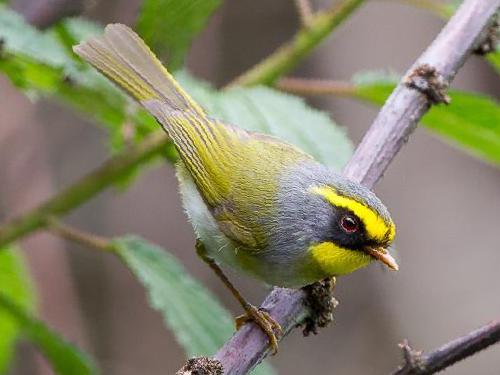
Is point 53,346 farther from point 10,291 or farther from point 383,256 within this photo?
point 383,256

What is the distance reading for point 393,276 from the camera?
6.49 meters

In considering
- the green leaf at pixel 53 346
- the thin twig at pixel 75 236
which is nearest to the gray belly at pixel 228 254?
the thin twig at pixel 75 236

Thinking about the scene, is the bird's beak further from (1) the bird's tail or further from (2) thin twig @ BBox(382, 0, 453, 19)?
(2) thin twig @ BBox(382, 0, 453, 19)

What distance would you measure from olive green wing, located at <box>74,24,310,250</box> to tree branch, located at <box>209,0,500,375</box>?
32 cm

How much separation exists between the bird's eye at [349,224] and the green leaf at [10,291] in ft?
3.81

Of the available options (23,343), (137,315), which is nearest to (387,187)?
(137,315)

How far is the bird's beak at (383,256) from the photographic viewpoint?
2.35m

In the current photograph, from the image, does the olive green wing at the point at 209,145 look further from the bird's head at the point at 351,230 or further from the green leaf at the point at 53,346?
the green leaf at the point at 53,346

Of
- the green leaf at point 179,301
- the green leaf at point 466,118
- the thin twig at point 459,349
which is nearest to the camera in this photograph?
the thin twig at point 459,349

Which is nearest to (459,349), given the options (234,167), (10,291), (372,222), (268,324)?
(268,324)

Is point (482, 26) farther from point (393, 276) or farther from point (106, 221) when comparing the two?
point (106, 221)

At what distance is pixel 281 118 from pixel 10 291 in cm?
114

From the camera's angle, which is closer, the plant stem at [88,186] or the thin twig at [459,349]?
the thin twig at [459,349]

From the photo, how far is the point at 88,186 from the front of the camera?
2729 mm
